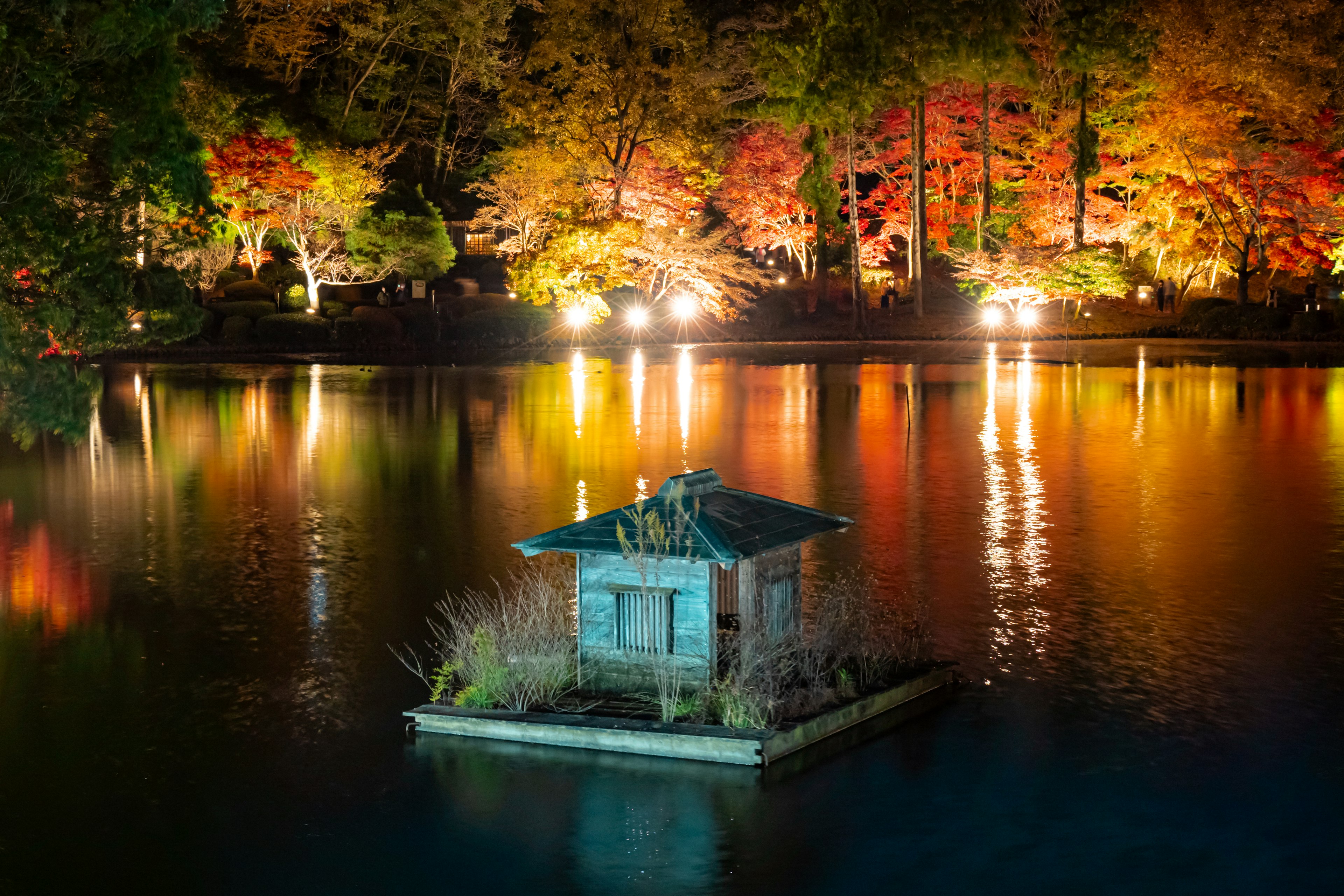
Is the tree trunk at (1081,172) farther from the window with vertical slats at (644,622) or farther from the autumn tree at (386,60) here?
the window with vertical slats at (644,622)

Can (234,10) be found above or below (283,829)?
above

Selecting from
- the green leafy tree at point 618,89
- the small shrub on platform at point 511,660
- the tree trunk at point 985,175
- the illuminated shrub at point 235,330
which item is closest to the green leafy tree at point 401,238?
the illuminated shrub at point 235,330

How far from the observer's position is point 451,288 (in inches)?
2290

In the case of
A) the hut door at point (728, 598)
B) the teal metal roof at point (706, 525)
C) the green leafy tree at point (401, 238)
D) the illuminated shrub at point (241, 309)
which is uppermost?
the green leafy tree at point (401, 238)

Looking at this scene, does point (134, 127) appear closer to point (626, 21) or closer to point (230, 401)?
point (230, 401)

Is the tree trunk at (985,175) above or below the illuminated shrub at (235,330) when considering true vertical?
above

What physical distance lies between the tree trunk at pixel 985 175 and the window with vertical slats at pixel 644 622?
148ft

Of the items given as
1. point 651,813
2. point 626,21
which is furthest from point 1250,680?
point 626,21

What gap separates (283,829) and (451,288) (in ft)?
168

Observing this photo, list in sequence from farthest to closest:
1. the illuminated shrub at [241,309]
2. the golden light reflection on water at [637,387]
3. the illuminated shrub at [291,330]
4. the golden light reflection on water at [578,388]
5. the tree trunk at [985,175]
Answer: the tree trunk at [985,175], the illuminated shrub at [241,309], the illuminated shrub at [291,330], the golden light reflection on water at [637,387], the golden light reflection on water at [578,388]

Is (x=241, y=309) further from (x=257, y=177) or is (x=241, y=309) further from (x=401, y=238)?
(x=401, y=238)

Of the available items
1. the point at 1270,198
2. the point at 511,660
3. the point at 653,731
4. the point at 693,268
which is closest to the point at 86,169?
the point at 511,660

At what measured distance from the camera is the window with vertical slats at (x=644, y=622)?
9.57m

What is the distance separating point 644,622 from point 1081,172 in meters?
45.9
